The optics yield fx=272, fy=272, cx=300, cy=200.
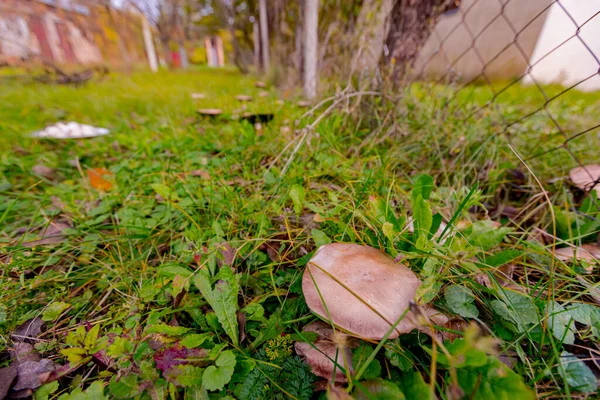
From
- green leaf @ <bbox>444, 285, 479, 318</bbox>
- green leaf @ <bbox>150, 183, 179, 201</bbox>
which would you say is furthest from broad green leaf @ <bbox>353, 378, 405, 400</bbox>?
green leaf @ <bbox>150, 183, 179, 201</bbox>

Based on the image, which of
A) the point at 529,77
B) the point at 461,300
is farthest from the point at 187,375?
the point at 529,77

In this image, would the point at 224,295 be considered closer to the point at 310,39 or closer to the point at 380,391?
the point at 380,391

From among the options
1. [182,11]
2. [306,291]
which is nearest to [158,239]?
[306,291]

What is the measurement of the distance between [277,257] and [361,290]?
0.35 m

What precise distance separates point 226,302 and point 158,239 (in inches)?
17.6

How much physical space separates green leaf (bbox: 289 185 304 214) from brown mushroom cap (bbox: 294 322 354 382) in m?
0.42

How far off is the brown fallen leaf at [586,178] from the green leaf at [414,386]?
43.6 inches

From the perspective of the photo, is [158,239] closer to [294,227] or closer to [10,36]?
[294,227]

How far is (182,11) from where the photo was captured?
11.6m

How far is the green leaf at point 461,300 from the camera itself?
63 cm

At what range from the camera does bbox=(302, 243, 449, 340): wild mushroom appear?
55 cm

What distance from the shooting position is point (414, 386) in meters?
0.53

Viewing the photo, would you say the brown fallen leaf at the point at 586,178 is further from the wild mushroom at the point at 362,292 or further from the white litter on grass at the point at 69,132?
the white litter on grass at the point at 69,132

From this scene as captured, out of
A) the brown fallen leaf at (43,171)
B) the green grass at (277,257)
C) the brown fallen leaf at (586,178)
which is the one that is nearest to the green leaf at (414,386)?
the green grass at (277,257)
